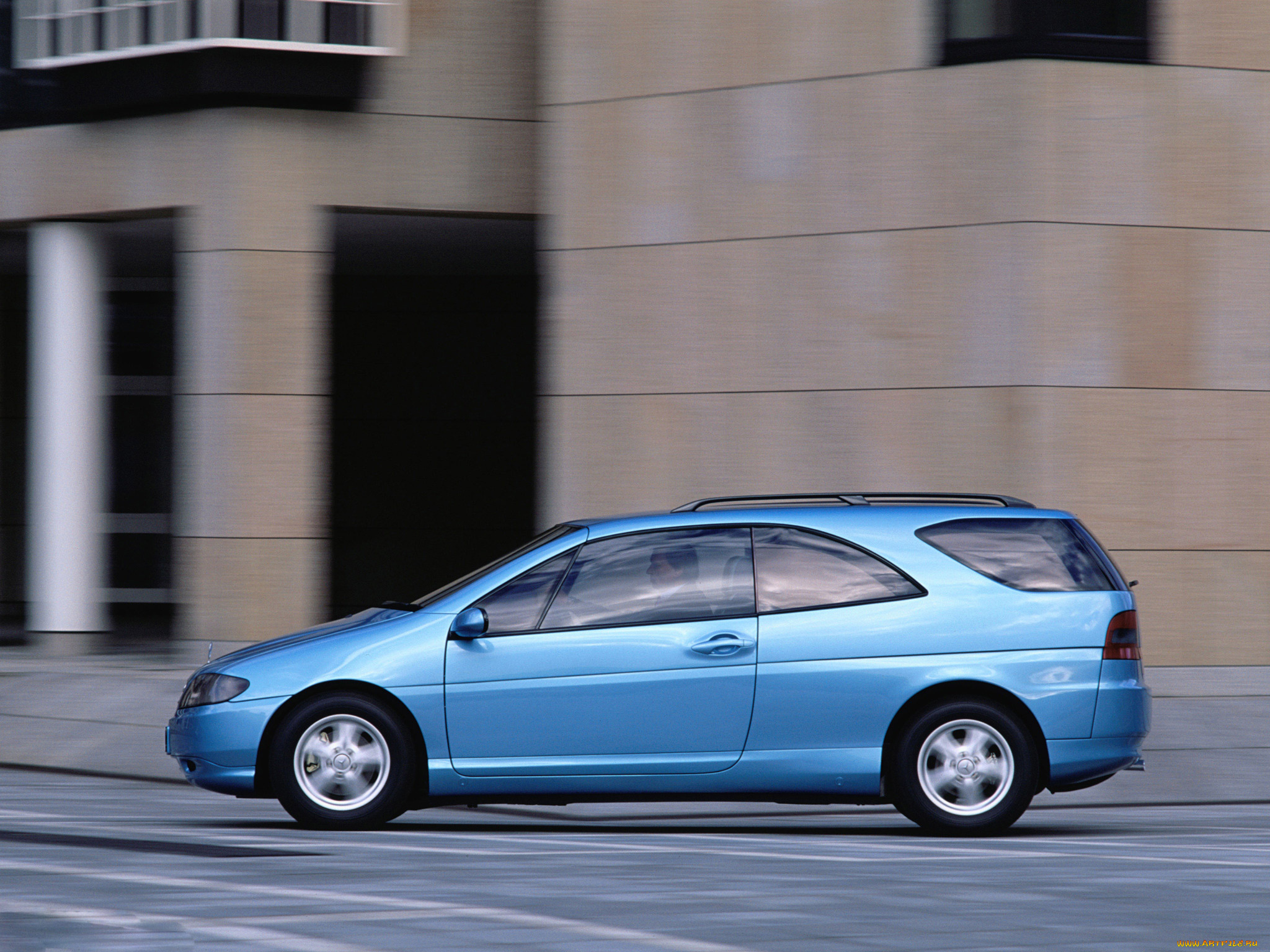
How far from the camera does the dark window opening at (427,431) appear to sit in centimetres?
2269

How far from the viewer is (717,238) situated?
532 inches

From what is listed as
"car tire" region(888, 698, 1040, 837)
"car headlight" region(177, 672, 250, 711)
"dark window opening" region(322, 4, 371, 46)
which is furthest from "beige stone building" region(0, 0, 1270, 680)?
"car headlight" region(177, 672, 250, 711)

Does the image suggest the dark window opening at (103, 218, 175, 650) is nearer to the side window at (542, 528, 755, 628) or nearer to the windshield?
the windshield

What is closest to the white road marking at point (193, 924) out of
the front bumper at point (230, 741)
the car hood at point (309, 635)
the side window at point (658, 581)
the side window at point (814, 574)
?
the front bumper at point (230, 741)

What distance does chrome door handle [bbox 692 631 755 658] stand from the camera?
322 inches

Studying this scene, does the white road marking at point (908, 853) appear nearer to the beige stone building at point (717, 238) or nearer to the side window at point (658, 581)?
the side window at point (658, 581)

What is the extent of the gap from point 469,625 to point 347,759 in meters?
0.83

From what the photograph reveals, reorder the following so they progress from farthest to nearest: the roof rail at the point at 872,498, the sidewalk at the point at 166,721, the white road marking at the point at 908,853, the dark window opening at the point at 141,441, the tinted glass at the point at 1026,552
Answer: the dark window opening at the point at 141,441, the sidewalk at the point at 166,721, the roof rail at the point at 872,498, the tinted glass at the point at 1026,552, the white road marking at the point at 908,853

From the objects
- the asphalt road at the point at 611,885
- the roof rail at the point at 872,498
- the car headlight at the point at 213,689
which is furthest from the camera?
the roof rail at the point at 872,498

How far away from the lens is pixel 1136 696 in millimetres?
8336

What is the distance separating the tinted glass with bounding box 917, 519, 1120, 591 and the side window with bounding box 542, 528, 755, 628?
0.89 metres

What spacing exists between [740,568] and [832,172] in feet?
18.1

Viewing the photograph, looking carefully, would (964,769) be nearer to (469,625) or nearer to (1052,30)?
(469,625)

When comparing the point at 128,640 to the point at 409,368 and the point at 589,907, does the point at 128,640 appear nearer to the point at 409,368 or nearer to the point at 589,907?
the point at 409,368
